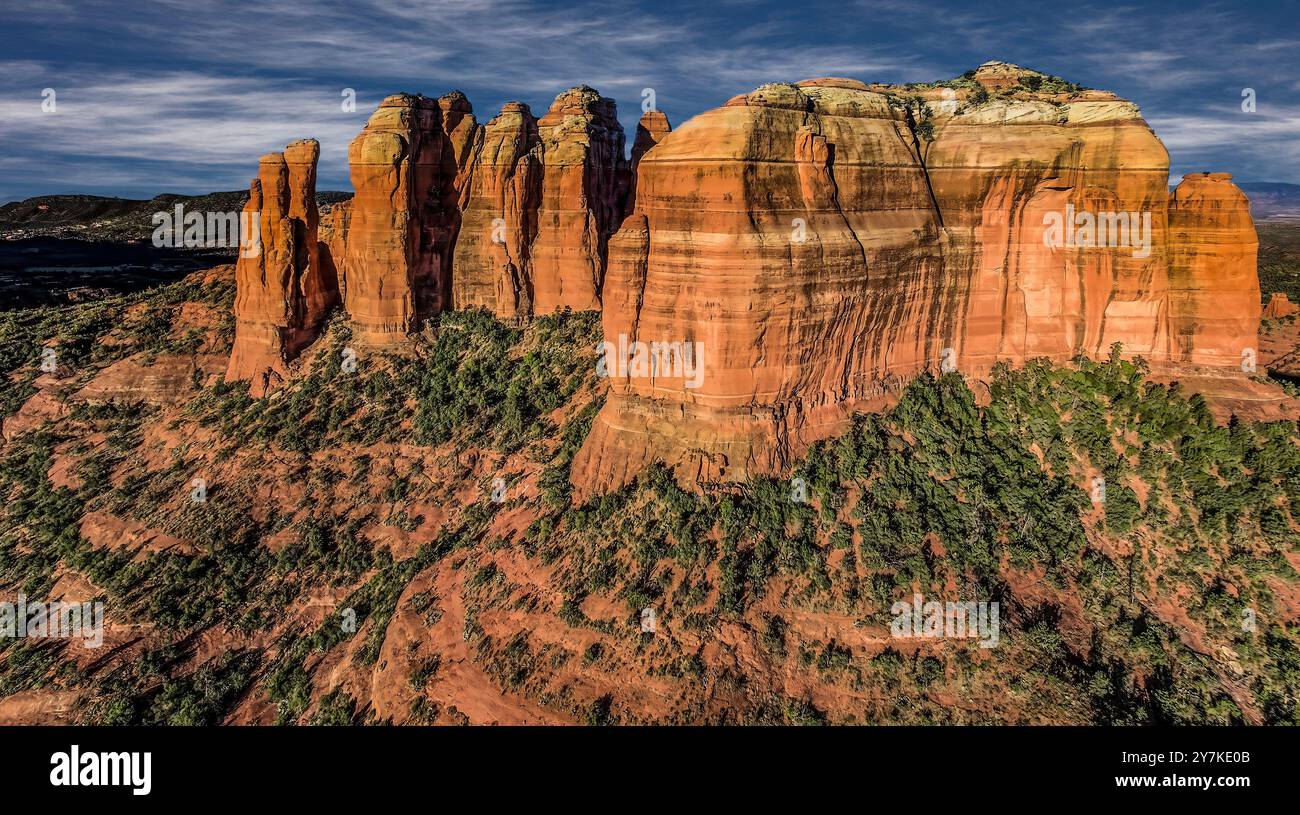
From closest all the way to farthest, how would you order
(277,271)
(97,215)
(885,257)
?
1. (885,257)
2. (277,271)
3. (97,215)

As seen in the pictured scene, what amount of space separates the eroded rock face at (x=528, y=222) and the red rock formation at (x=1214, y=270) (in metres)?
33.2

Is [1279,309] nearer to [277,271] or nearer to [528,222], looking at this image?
[528,222]

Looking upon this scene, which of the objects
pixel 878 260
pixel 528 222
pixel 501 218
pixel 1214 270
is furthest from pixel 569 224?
pixel 1214 270

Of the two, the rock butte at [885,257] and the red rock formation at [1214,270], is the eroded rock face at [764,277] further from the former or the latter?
the red rock formation at [1214,270]

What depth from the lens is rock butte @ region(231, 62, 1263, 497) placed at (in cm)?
2873

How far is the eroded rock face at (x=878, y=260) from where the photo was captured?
28.7 metres

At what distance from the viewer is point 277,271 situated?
44.5 m

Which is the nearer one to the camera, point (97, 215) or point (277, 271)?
point (277, 271)

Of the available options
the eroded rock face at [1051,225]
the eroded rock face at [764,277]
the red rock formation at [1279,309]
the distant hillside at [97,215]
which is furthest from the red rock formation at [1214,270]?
the distant hillside at [97,215]

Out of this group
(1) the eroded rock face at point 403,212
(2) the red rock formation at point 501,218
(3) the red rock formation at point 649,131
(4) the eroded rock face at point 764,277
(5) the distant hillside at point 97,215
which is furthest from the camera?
(5) the distant hillside at point 97,215

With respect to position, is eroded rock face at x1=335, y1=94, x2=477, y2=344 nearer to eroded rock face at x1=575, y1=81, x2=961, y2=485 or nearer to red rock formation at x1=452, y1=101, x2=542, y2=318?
red rock formation at x1=452, y1=101, x2=542, y2=318

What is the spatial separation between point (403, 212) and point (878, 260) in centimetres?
3141

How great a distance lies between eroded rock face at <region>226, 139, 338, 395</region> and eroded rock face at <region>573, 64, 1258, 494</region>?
25.6m
